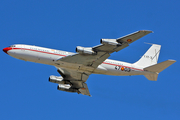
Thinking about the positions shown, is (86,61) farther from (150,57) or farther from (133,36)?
(150,57)

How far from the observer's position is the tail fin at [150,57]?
55406 mm

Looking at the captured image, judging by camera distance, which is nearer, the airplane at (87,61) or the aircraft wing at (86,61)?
the aircraft wing at (86,61)

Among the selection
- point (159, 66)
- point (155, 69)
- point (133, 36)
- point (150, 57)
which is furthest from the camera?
point (150, 57)

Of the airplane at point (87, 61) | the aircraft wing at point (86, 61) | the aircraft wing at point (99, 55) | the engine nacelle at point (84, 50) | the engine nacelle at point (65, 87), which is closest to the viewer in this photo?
the aircraft wing at point (99, 55)

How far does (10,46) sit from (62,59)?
9755 millimetres

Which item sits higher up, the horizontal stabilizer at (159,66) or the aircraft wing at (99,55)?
the aircraft wing at (99,55)

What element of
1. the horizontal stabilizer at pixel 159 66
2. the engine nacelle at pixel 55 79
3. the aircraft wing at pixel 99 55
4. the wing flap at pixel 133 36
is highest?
the wing flap at pixel 133 36

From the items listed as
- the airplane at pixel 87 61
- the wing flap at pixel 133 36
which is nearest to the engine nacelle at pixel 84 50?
the airplane at pixel 87 61

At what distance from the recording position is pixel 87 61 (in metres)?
47.9

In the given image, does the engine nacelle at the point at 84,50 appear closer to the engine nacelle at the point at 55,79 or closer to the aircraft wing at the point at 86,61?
the aircraft wing at the point at 86,61

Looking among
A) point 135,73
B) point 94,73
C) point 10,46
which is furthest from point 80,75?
point 10,46

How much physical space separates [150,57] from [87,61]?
51.9 feet

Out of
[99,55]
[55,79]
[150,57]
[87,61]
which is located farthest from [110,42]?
[55,79]

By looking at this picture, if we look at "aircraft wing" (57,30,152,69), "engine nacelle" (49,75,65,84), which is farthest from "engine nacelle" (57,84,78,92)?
"aircraft wing" (57,30,152,69)
